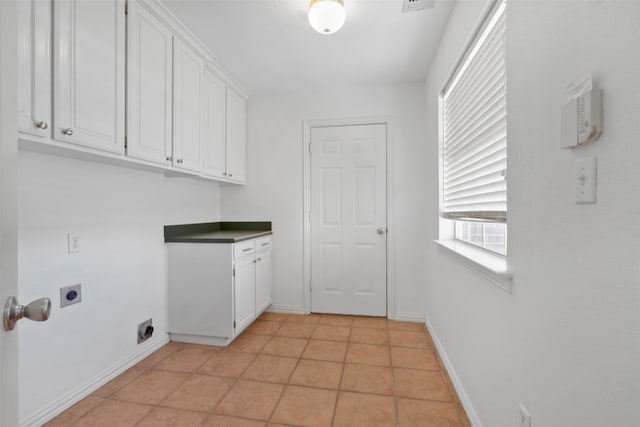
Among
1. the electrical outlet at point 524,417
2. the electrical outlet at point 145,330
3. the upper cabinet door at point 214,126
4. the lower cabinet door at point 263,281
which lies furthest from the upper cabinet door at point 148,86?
the electrical outlet at point 524,417

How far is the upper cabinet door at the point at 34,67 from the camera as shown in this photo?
3.83ft

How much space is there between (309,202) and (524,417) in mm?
2503

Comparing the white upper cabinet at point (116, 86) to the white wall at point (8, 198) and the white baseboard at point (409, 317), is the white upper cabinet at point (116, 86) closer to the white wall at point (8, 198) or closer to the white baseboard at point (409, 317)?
the white wall at point (8, 198)

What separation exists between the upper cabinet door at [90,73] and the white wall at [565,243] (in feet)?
6.30

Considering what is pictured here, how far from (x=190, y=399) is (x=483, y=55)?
2.58 metres

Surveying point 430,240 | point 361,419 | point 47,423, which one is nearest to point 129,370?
point 47,423

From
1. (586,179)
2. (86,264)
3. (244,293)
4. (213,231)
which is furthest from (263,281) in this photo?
(586,179)

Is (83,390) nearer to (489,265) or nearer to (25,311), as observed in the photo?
(25,311)

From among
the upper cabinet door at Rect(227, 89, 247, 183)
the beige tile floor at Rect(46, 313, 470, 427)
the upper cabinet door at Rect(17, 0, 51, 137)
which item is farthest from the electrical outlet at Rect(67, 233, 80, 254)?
the upper cabinet door at Rect(227, 89, 247, 183)

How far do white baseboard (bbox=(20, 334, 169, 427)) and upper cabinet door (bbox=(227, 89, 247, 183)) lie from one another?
1.67 m

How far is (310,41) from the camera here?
2301 mm

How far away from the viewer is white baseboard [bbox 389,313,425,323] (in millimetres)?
3016

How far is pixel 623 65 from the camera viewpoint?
624 millimetres

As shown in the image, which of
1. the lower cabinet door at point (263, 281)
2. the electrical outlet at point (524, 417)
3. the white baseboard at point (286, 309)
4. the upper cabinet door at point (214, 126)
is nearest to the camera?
the electrical outlet at point (524, 417)
